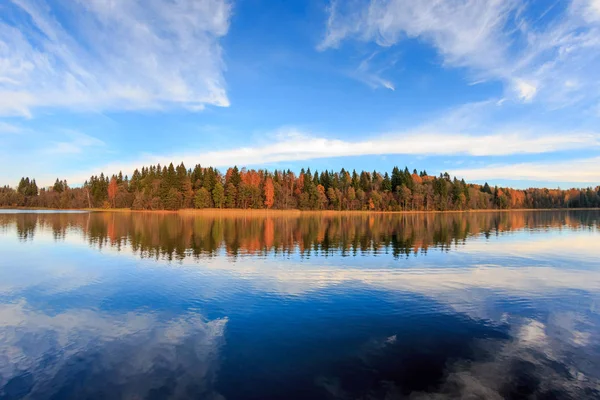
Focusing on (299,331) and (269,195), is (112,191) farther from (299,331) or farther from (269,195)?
(299,331)

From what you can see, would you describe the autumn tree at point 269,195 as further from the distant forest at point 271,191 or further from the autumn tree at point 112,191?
the autumn tree at point 112,191

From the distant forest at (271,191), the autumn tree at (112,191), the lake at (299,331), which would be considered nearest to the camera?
the lake at (299,331)

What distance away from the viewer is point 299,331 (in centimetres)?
1376

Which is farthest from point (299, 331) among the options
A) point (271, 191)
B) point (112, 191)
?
point (112, 191)

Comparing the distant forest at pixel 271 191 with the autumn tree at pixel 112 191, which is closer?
the distant forest at pixel 271 191

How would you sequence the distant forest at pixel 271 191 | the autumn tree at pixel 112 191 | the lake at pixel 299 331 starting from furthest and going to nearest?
the autumn tree at pixel 112 191
the distant forest at pixel 271 191
the lake at pixel 299 331

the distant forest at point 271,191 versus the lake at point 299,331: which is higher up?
the distant forest at point 271,191

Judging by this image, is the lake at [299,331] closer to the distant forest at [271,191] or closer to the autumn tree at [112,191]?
the distant forest at [271,191]

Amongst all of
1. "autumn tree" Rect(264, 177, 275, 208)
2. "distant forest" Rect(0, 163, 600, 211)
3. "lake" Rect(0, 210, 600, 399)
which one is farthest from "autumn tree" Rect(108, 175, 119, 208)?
"lake" Rect(0, 210, 600, 399)

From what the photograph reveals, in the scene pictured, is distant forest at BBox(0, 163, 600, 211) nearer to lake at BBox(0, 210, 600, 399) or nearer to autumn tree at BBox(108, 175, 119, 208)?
autumn tree at BBox(108, 175, 119, 208)

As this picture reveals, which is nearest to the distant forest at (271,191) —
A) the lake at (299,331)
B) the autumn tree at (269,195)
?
the autumn tree at (269,195)

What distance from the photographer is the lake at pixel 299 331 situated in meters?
9.91

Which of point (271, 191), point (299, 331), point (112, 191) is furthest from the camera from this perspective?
point (112, 191)

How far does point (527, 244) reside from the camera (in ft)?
137
